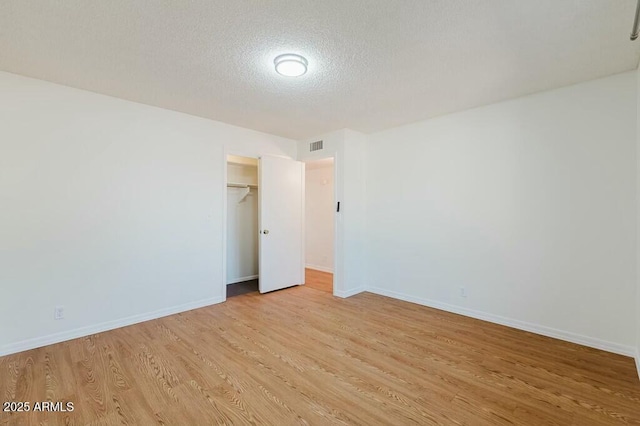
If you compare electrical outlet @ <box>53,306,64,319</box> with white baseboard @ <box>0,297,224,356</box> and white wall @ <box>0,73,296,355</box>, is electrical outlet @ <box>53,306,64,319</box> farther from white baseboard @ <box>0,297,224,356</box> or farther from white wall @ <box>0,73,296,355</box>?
white baseboard @ <box>0,297,224,356</box>

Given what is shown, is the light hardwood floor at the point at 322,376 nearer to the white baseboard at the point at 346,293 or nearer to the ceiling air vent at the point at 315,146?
the white baseboard at the point at 346,293

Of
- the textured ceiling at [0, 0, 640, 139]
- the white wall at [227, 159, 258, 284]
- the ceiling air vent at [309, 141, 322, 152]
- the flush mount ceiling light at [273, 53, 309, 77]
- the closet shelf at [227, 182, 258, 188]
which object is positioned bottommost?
the white wall at [227, 159, 258, 284]

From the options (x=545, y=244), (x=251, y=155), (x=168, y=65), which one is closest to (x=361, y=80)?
(x=168, y=65)

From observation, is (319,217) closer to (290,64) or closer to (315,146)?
(315,146)

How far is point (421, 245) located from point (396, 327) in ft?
4.18

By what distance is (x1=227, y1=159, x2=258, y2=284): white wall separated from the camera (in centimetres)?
509

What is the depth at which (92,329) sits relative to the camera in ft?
9.78

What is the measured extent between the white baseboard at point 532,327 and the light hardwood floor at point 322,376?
10 centimetres

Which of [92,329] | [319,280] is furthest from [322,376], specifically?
[319,280]

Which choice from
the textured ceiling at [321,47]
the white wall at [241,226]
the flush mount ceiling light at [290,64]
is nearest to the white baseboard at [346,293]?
the white wall at [241,226]

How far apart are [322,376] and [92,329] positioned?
2.52m

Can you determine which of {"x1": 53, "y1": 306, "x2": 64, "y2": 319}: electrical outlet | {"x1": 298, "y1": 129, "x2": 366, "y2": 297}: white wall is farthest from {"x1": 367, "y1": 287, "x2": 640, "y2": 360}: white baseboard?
{"x1": 53, "y1": 306, "x2": 64, "y2": 319}: electrical outlet

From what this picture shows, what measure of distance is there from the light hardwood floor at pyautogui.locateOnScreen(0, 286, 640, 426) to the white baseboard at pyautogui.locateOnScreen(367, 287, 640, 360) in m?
0.10

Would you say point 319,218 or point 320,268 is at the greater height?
point 319,218
